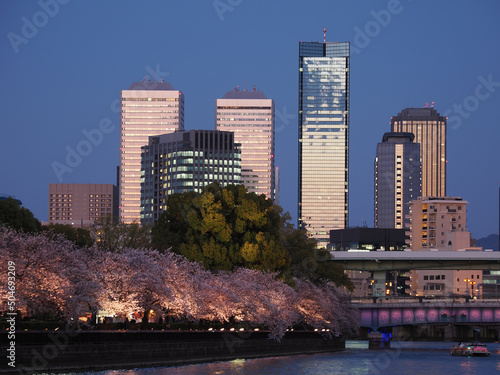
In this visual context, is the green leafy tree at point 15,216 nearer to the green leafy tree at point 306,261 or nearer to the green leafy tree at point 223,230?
the green leafy tree at point 223,230

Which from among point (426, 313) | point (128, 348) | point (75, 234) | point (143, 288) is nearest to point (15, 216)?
point (75, 234)

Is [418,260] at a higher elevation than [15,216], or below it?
below

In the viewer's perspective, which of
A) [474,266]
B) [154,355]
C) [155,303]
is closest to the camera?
[154,355]

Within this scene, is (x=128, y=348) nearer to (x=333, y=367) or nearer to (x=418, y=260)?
(x=333, y=367)

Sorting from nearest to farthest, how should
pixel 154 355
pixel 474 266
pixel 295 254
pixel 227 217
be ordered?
1. pixel 154 355
2. pixel 227 217
3. pixel 295 254
4. pixel 474 266

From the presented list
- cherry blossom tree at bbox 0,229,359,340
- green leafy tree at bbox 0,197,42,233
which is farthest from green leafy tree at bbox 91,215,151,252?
cherry blossom tree at bbox 0,229,359,340

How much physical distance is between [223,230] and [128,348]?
30.8m

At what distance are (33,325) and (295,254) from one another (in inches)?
2181

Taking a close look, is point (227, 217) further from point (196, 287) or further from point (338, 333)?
point (338, 333)

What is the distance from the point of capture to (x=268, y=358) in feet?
307

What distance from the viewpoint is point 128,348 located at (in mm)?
71000

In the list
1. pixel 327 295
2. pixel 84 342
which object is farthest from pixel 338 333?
pixel 84 342

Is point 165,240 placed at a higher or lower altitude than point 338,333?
higher

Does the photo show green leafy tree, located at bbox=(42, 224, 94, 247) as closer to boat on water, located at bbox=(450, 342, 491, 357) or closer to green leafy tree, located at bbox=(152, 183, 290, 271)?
green leafy tree, located at bbox=(152, 183, 290, 271)
